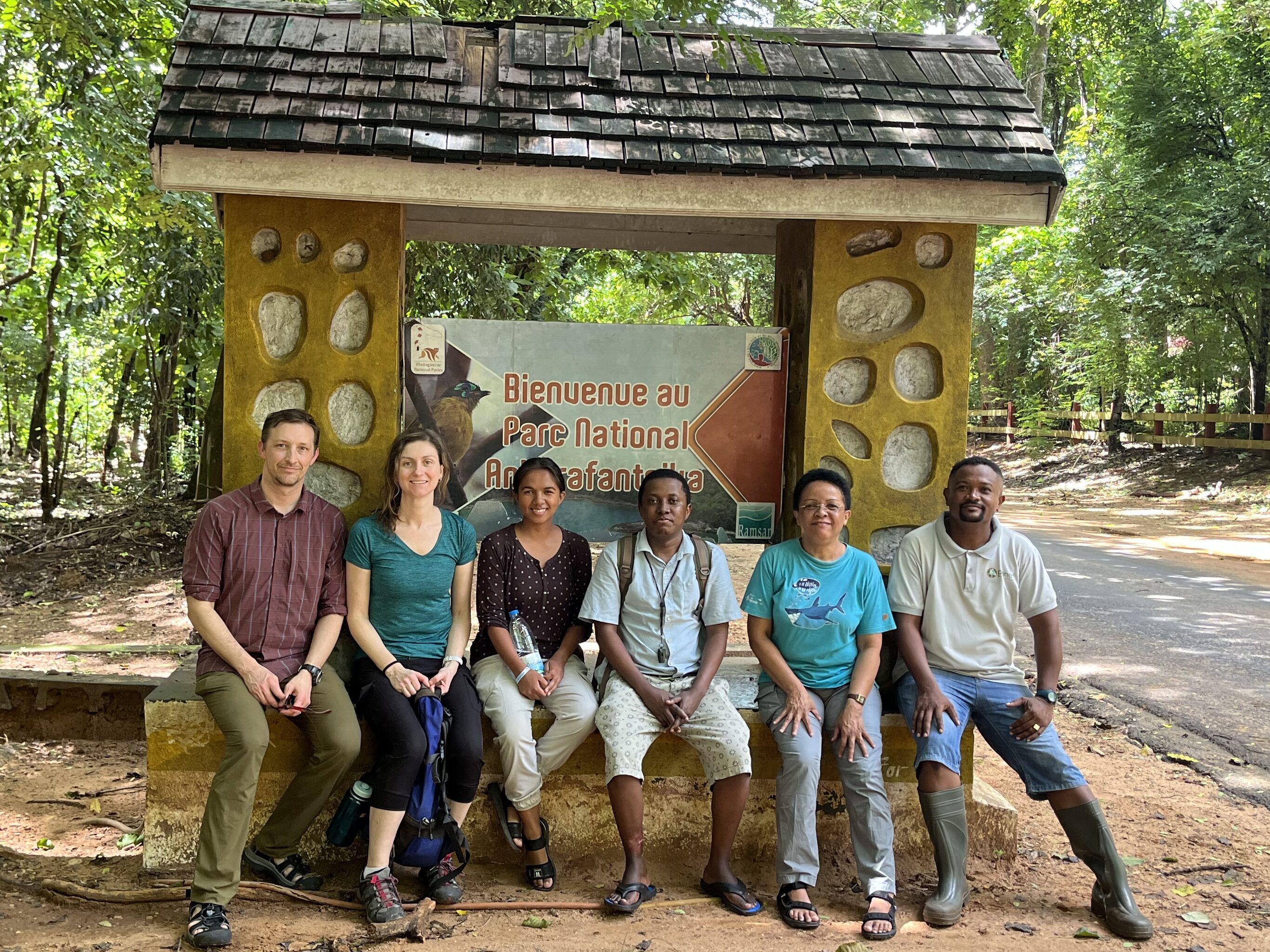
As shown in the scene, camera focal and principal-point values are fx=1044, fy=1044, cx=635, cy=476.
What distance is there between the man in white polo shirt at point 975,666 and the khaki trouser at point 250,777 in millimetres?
1973

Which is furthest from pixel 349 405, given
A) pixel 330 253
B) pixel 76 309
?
pixel 76 309

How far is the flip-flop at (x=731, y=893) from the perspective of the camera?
3445 millimetres

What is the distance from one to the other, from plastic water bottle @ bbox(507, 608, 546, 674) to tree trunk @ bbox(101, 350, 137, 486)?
41.5 ft

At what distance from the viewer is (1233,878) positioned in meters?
3.82

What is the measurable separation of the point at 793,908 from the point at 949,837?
0.61 m

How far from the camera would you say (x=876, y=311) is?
4.27m

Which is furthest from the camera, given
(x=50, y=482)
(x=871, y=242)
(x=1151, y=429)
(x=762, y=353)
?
(x=1151, y=429)

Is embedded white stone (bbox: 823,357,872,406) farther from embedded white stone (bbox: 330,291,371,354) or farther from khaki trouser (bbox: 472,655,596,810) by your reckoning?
embedded white stone (bbox: 330,291,371,354)

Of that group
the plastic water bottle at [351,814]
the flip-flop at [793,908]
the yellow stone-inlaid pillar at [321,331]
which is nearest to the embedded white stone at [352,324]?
the yellow stone-inlaid pillar at [321,331]

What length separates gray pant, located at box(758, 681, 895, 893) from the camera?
350 centimetres

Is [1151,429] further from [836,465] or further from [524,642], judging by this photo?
[524,642]

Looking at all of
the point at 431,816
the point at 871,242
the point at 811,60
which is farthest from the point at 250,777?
the point at 811,60

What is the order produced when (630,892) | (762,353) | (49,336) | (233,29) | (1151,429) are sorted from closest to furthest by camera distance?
(630,892) < (233,29) < (762,353) < (49,336) < (1151,429)

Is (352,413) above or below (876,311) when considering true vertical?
below
